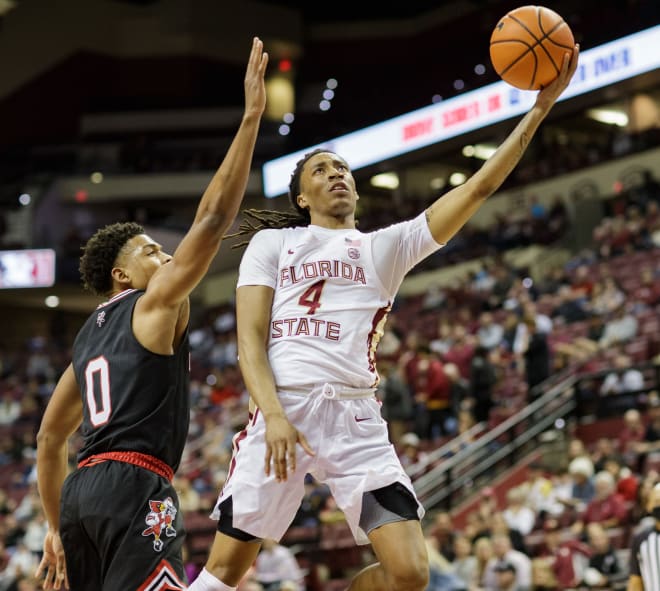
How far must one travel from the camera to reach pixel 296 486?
154 inches

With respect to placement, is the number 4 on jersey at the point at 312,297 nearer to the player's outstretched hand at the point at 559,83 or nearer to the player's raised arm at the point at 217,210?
the player's raised arm at the point at 217,210

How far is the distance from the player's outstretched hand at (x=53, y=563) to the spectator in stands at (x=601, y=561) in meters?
5.63

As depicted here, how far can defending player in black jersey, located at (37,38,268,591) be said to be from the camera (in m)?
3.49

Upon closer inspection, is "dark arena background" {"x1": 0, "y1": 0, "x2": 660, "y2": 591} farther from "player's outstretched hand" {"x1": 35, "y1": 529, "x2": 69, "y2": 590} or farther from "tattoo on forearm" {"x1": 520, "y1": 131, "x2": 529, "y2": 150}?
"player's outstretched hand" {"x1": 35, "y1": 529, "x2": 69, "y2": 590}

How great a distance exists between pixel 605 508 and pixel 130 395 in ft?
22.2

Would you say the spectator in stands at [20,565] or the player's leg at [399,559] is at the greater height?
the player's leg at [399,559]

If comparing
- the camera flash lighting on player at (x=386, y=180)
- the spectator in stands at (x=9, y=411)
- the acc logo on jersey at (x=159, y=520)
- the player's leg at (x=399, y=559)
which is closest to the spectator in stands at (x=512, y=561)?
the player's leg at (x=399, y=559)

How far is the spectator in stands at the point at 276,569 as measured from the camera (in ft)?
33.3

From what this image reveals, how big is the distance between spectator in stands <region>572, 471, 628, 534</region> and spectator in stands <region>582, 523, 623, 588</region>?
0.46m

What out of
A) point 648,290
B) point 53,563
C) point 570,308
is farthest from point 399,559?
point 570,308

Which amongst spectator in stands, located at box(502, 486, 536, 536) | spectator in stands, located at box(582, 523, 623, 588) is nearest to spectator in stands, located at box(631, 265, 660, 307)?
spectator in stands, located at box(502, 486, 536, 536)

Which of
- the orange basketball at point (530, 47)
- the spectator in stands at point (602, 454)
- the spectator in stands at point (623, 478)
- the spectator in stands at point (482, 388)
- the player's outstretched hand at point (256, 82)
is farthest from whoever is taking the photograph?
the spectator in stands at point (482, 388)

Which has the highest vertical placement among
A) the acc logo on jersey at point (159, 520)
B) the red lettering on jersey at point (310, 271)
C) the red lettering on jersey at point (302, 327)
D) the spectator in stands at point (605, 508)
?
the red lettering on jersey at point (310, 271)

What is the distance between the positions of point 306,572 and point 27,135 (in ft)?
79.0
